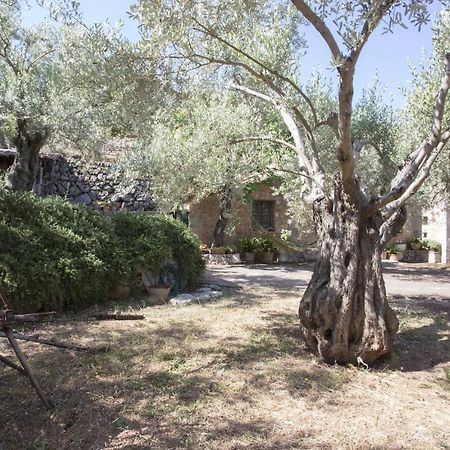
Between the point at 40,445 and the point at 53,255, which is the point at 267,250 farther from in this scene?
the point at 40,445

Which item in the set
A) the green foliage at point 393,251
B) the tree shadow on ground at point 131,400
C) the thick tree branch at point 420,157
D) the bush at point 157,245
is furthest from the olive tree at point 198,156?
the green foliage at point 393,251

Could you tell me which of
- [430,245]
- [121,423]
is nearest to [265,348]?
[121,423]

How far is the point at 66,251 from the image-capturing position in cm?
729

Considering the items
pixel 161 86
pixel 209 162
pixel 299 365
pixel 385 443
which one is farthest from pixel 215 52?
pixel 385 443

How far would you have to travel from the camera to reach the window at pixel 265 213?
17.9 meters

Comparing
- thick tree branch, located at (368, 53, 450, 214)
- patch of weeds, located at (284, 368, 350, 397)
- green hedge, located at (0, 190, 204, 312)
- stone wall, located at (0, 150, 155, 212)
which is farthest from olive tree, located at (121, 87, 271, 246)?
patch of weeds, located at (284, 368, 350, 397)

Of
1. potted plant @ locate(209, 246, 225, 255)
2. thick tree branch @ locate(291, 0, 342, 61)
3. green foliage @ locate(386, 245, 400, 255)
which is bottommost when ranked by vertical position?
potted plant @ locate(209, 246, 225, 255)

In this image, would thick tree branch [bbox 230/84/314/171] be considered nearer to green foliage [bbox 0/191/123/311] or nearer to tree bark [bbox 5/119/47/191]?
green foliage [bbox 0/191/123/311]

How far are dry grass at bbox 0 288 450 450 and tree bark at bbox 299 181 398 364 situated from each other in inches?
9.9

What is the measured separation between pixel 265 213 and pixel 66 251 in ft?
38.1

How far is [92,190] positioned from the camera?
1694cm

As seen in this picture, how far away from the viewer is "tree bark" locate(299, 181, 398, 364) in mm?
4863

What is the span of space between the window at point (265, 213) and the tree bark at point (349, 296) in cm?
1261

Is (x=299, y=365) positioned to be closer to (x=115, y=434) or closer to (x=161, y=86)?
(x=115, y=434)
